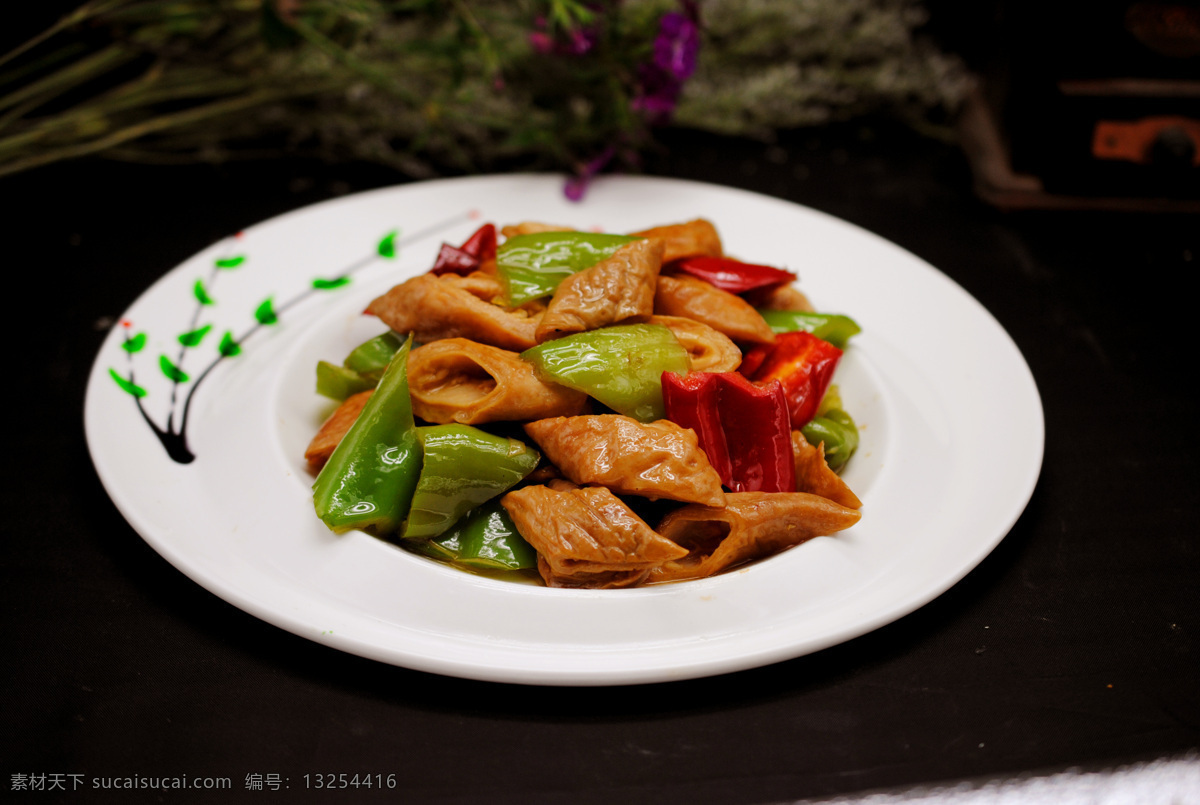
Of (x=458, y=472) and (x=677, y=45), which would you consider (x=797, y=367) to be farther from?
(x=677, y=45)

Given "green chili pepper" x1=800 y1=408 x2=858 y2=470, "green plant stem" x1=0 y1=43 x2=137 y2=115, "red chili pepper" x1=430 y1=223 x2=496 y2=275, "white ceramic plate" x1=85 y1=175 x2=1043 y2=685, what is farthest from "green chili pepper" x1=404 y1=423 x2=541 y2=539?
"green plant stem" x1=0 y1=43 x2=137 y2=115

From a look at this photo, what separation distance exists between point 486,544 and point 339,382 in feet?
1.92

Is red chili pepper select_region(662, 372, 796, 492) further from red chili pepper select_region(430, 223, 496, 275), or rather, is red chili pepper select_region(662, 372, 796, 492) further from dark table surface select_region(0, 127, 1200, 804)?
red chili pepper select_region(430, 223, 496, 275)

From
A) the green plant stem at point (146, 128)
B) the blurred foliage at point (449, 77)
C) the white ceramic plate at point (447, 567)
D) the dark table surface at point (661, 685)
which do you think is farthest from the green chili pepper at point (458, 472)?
the green plant stem at point (146, 128)

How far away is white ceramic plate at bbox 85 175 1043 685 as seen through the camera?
1368 mm

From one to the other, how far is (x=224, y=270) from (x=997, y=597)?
2.02m

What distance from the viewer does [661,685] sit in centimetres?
141

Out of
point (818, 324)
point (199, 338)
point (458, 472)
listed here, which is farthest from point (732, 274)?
point (199, 338)

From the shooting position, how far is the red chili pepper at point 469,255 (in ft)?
6.54

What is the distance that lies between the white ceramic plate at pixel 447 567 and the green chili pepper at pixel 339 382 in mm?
74

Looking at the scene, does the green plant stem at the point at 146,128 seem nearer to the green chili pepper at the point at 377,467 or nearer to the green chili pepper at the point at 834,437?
the green chili pepper at the point at 377,467

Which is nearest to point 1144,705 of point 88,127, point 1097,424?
point 1097,424

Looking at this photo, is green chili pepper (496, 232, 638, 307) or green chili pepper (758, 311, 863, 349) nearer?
green chili pepper (496, 232, 638, 307)

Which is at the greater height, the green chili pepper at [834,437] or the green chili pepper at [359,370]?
the green chili pepper at [359,370]
